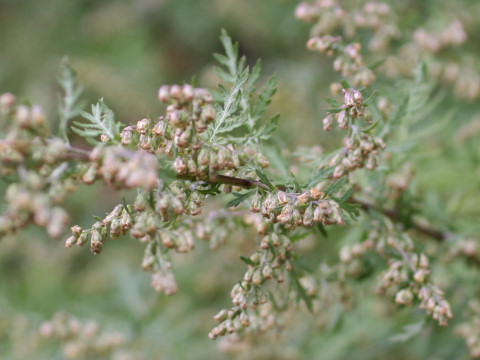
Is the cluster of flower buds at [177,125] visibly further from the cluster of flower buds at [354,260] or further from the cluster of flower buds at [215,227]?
the cluster of flower buds at [354,260]

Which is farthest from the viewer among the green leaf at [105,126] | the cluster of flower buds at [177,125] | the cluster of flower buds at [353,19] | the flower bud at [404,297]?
the cluster of flower buds at [353,19]

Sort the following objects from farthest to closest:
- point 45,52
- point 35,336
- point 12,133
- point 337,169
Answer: point 45,52
point 35,336
point 337,169
point 12,133

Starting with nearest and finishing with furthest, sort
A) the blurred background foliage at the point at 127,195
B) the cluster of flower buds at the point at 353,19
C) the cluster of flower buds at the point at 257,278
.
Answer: the cluster of flower buds at the point at 257,278, the cluster of flower buds at the point at 353,19, the blurred background foliage at the point at 127,195

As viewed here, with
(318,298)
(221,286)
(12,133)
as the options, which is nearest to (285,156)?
(318,298)

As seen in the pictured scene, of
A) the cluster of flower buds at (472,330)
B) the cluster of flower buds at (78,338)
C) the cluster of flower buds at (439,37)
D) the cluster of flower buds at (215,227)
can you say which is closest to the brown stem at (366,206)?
the cluster of flower buds at (472,330)

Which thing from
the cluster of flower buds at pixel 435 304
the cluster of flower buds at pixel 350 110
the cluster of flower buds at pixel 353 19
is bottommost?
the cluster of flower buds at pixel 435 304

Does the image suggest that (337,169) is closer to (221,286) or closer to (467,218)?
(467,218)

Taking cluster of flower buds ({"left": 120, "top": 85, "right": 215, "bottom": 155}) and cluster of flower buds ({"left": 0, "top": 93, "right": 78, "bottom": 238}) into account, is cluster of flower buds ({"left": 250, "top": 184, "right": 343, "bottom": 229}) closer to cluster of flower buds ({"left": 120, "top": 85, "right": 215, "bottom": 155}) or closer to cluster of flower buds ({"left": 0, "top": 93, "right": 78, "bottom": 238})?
cluster of flower buds ({"left": 120, "top": 85, "right": 215, "bottom": 155})
